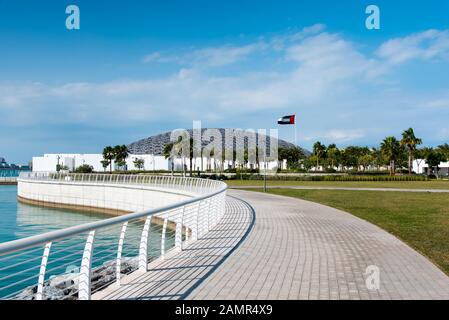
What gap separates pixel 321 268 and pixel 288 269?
2.34 ft

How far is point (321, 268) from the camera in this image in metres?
8.45

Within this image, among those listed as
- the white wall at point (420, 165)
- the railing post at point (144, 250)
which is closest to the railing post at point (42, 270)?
the railing post at point (144, 250)

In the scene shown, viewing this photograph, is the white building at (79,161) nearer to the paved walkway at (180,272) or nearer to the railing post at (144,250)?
the paved walkway at (180,272)

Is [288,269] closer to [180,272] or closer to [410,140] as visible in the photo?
[180,272]

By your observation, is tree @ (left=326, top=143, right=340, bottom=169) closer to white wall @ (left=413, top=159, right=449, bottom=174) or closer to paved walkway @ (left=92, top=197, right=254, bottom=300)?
white wall @ (left=413, top=159, right=449, bottom=174)

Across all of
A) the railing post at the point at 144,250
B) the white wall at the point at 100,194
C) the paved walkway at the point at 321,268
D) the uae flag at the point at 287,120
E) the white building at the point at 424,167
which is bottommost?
the white wall at the point at 100,194

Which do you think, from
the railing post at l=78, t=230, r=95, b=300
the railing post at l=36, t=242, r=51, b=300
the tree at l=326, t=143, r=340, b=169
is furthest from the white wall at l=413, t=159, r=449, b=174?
the railing post at l=36, t=242, r=51, b=300

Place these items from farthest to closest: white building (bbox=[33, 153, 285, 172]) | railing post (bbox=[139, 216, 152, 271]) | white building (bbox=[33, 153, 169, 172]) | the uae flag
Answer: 1. white building (bbox=[33, 153, 169, 172])
2. white building (bbox=[33, 153, 285, 172])
3. the uae flag
4. railing post (bbox=[139, 216, 152, 271])

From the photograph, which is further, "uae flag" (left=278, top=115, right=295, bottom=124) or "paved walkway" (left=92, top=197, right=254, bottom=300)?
"uae flag" (left=278, top=115, right=295, bottom=124)

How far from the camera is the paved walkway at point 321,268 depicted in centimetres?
665

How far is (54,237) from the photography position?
194 inches

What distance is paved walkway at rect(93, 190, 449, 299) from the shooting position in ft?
21.8
